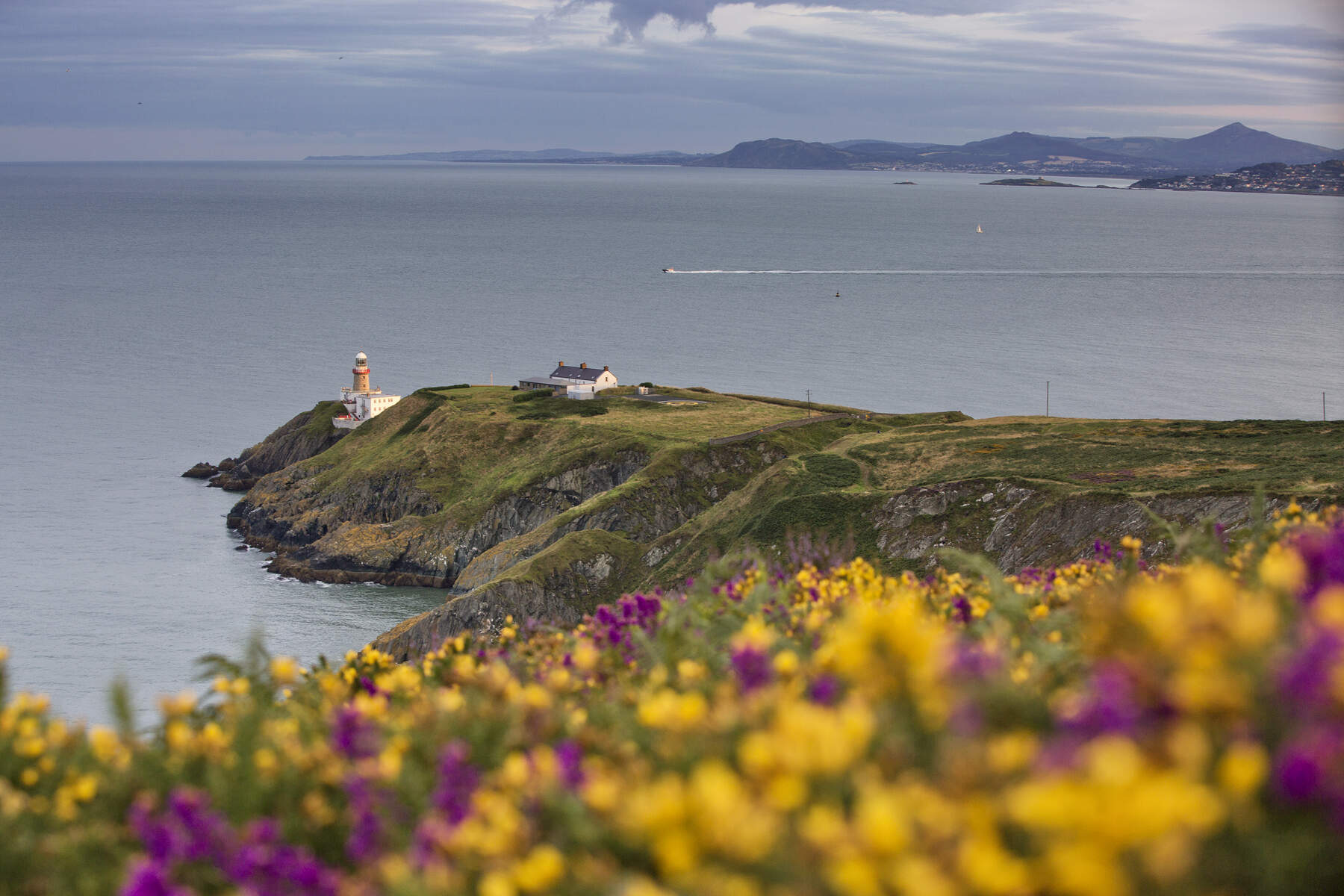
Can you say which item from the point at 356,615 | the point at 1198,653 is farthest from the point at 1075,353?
the point at 1198,653

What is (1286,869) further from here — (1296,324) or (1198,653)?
(1296,324)

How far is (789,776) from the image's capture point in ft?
12.3

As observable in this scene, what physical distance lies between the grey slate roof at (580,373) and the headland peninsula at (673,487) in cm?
508

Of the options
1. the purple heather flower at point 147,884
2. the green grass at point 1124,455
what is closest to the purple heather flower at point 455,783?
the purple heather flower at point 147,884

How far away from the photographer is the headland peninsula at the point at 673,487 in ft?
173

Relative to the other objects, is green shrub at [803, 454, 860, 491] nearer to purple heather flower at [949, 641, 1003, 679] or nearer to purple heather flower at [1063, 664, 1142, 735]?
purple heather flower at [949, 641, 1003, 679]

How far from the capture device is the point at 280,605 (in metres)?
81.1

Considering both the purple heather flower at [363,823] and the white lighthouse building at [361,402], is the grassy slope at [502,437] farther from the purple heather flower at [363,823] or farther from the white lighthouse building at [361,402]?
the purple heather flower at [363,823]

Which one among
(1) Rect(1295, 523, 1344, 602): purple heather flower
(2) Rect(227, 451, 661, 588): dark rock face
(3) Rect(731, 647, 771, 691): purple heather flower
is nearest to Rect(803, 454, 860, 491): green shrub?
(2) Rect(227, 451, 661, 588): dark rock face

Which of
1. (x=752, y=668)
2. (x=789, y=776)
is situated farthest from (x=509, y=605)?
(x=789, y=776)

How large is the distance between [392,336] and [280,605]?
10187 centimetres

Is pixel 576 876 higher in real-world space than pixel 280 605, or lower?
higher

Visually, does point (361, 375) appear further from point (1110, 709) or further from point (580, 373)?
point (1110, 709)

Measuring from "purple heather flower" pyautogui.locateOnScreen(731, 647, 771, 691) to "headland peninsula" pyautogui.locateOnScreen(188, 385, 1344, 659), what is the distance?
2096cm
